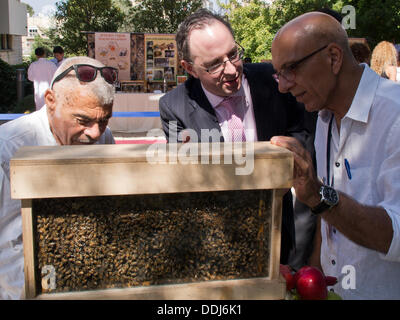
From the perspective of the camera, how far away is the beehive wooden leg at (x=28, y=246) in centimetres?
129

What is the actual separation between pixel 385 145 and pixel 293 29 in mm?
688

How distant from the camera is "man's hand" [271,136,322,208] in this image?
157 centimetres

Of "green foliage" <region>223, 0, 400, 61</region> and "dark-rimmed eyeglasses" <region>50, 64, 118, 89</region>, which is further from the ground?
"green foliage" <region>223, 0, 400, 61</region>

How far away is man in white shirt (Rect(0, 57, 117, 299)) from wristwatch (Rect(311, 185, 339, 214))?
1061mm

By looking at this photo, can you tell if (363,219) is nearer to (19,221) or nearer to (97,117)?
(97,117)

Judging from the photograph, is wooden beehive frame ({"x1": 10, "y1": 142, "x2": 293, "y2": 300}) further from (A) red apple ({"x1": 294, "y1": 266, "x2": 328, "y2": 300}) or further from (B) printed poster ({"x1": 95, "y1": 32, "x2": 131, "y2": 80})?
(B) printed poster ({"x1": 95, "y1": 32, "x2": 131, "y2": 80})

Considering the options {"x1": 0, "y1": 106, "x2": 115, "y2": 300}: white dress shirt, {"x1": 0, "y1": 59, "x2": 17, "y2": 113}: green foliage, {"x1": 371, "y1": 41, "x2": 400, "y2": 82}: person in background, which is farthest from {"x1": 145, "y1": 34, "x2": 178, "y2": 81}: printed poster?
{"x1": 0, "y1": 106, "x2": 115, "y2": 300}: white dress shirt

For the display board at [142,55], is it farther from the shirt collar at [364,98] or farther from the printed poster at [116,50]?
the shirt collar at [364,98]

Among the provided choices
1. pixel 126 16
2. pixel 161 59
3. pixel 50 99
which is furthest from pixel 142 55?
pixel 126 16

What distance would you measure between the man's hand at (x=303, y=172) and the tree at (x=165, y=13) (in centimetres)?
2633

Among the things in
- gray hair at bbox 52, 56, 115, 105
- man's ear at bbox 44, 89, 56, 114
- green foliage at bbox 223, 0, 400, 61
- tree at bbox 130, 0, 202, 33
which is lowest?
man's ear at bbox 44, 89, 56, 114

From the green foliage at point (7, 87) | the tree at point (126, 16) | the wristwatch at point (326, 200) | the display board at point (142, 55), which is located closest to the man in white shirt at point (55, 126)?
the wristwatch at point (326, 200)

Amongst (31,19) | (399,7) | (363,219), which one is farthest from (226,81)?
(31,19)

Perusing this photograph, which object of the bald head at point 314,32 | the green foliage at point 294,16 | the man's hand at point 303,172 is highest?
the green foliage at point 294,16
